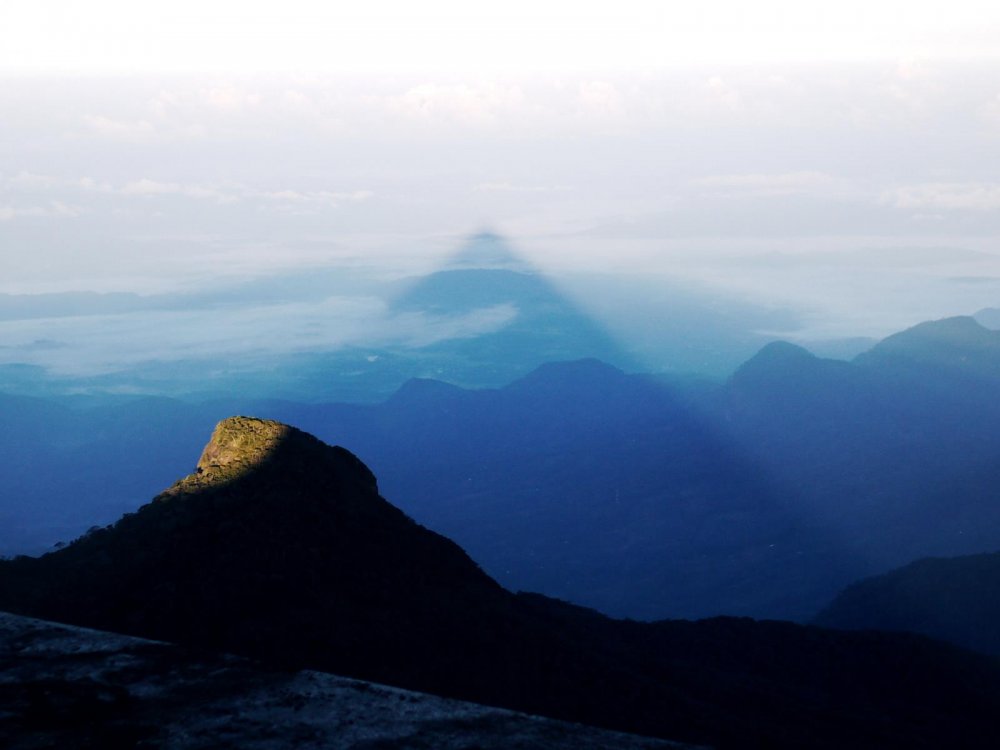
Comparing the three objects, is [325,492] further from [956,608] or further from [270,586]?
[956,608]

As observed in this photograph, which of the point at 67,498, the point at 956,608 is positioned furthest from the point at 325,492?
the point at 67,498

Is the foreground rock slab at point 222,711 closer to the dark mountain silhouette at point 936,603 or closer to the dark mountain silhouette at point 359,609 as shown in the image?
the dark mountain silhouette at point 359,609

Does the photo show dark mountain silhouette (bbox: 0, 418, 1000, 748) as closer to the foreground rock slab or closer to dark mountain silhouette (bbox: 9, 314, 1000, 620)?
the foreground rock slab

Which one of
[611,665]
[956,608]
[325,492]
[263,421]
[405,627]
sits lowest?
[956,608]

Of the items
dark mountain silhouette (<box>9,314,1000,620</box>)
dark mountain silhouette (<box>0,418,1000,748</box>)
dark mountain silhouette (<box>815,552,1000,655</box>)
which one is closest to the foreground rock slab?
dark mountain silhouette (<box>0,418,1000,748</box>)

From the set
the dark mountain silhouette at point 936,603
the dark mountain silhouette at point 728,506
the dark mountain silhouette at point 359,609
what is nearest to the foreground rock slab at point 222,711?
the dark mountain silhouette at point 359,609

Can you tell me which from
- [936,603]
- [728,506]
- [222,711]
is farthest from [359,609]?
[728,506]
